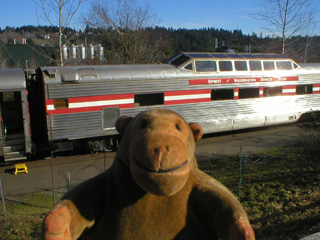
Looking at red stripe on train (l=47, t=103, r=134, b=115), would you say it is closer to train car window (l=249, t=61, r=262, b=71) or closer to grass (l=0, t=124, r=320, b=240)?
grass (l=0, t=124, r=320, b=240)

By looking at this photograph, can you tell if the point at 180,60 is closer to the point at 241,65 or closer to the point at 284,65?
A: the point at 241,65

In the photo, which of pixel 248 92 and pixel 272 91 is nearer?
pixel 248 92

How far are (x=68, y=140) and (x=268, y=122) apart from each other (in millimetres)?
8815

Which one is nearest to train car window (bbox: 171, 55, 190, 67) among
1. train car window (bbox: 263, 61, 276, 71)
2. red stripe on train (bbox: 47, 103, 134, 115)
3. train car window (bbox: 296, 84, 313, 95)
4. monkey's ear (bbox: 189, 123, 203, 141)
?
red stripe on train (bbox: 47, 103, 134, 115)

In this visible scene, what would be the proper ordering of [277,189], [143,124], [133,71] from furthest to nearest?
[133,71]
[277,189]
[143,124]

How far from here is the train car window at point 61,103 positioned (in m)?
9.48

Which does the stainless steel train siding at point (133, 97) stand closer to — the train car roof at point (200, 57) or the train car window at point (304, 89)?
the train car roof at point (200, 57)

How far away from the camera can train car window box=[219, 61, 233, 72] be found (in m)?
12.1

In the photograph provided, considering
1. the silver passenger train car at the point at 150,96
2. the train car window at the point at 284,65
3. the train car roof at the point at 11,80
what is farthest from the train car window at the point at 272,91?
the train car roof at the point at 11,80

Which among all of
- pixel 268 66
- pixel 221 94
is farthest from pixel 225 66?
pixel 268 66

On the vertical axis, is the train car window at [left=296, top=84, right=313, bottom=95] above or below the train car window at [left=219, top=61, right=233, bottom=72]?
below

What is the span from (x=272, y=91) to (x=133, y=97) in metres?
7.39

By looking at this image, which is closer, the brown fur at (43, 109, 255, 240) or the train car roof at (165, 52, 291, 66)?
the brown fur at (43, 109, 255, 240)

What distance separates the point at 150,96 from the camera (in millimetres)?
11398
